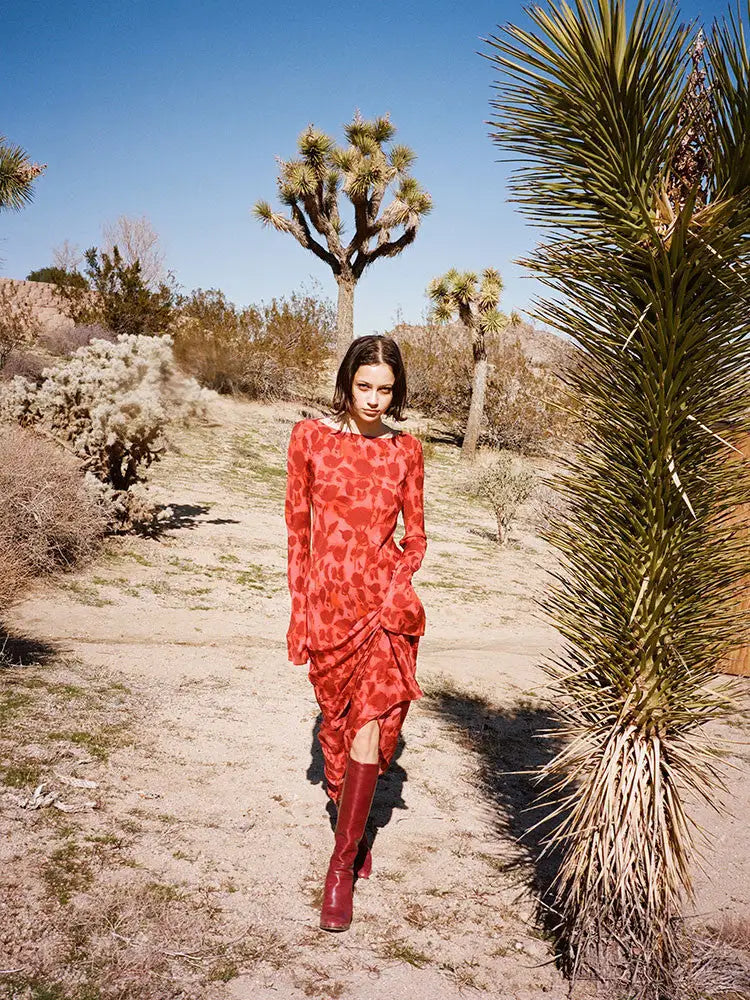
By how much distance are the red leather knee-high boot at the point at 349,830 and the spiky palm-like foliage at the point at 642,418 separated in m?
0.65

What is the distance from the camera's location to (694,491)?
2.04m

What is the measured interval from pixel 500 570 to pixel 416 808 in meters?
6.32

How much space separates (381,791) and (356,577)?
1.41m

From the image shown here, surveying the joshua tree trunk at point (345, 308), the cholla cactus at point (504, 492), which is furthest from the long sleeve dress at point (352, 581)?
the joshua tree trunk at point (345, 308)

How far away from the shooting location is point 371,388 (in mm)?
2602

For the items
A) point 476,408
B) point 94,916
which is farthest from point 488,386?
point 94,916

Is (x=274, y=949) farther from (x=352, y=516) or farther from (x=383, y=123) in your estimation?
(x=383, y=123)

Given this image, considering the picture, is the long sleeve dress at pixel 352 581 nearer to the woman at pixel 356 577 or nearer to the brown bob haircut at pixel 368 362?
the woman at pixel 356 577

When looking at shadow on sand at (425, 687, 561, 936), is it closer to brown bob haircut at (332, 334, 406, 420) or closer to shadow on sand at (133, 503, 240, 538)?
brown bob haircut at (332, 334, 406, 420)

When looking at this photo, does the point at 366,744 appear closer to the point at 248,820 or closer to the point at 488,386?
the point at 248,820

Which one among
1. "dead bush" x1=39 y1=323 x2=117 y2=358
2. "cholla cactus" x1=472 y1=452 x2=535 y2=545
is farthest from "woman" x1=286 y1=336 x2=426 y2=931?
"dead bush" x1=39 y1=323 x2=117 y2=358

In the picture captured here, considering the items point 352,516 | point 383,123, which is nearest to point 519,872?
point 352,516

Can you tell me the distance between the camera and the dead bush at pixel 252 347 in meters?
19.1

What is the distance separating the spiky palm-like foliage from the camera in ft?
6.04
